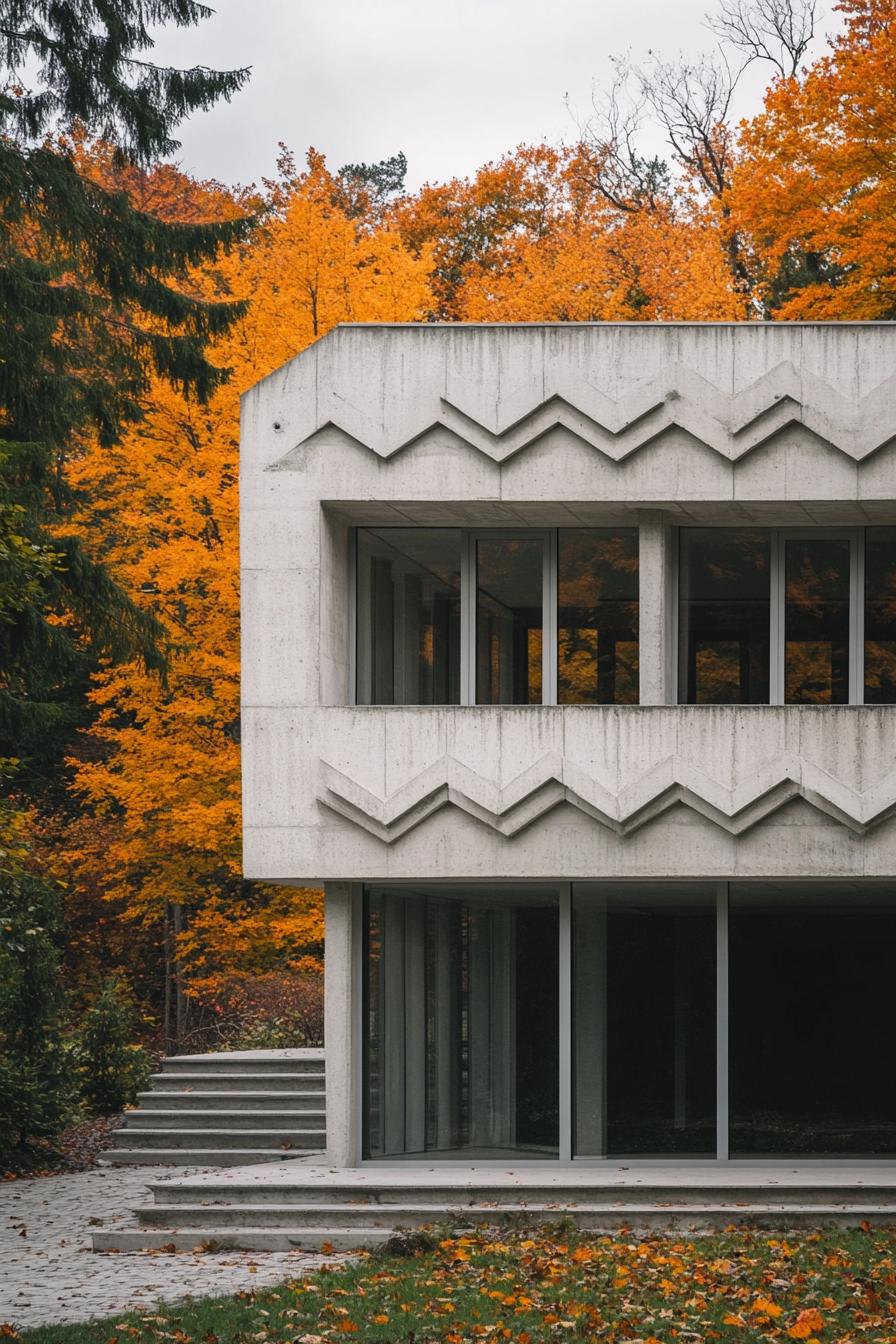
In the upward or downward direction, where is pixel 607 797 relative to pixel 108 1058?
upward

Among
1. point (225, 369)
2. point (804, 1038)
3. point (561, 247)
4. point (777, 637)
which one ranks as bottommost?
point (804, 1038)

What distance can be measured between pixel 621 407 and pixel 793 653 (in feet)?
9.54

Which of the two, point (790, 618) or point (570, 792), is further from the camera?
point (790, 618)

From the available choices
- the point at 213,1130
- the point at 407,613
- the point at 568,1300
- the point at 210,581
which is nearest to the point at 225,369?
the point at 210,581

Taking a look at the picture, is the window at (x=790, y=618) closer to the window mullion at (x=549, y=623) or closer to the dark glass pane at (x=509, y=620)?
the window mullion at (x=549, y=623)

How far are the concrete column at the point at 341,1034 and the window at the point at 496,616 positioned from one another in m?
2.19

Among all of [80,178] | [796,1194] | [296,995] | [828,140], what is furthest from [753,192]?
[796,1194]

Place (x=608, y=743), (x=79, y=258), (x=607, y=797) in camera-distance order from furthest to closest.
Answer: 1. (x=79, y=258)
2. (x=608, y=743)
3. (x=607, y=797)

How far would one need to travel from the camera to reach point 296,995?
26672mm

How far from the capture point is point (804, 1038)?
655 inches

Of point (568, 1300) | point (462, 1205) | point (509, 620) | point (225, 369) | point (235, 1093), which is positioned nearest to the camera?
point (568, 1300)

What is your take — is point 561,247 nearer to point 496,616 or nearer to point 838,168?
point 838,168

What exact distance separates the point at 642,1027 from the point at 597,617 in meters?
3.98

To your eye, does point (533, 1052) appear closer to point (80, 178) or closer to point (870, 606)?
point (870, 606)
